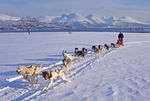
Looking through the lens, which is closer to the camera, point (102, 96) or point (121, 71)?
point (102, 96)

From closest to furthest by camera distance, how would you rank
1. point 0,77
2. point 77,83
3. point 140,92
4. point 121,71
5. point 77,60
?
point 140,92, point 77,83, point 0,77, point 121,71, point 77,60

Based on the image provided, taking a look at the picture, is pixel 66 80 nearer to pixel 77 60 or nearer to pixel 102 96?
pixel 102 96

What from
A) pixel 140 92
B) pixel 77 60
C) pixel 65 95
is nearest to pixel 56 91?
pixel 65 95

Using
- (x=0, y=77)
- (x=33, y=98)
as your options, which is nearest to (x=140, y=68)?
(x=0, y=77)

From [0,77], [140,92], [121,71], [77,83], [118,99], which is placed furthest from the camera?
[121,71]

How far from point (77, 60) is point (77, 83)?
519 cm

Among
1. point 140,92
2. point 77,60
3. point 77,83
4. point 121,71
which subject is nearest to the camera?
point 140,92

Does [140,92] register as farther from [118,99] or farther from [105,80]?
[105,80]

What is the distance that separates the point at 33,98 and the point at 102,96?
1.57 meters

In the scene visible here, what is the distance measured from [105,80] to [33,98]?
3054 millimetres

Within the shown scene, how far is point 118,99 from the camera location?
806 cm

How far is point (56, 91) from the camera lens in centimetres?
894

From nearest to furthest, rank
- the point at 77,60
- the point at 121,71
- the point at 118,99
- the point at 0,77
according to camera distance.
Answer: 1. the point at 118,99
2. the point at 0,77
3. the point at 121,71
4. the point at 77,60

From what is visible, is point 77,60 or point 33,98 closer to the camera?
point 33,98
